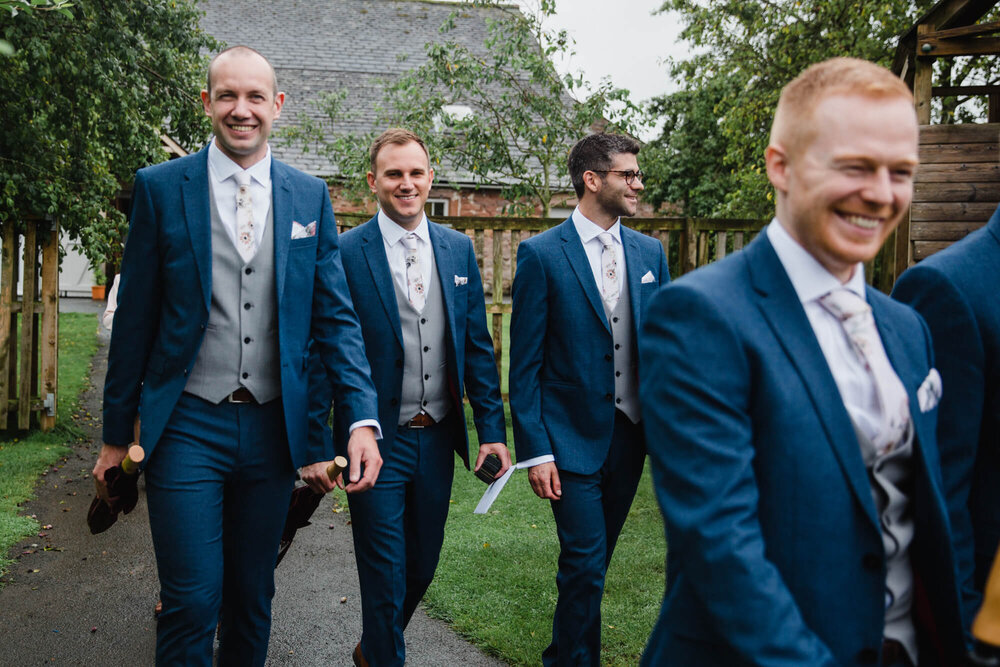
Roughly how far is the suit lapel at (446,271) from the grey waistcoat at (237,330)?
3.41 feet

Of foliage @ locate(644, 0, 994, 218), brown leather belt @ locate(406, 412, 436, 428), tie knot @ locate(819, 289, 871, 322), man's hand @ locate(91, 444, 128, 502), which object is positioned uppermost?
foliage @ locate(644, 0, 994, 218)

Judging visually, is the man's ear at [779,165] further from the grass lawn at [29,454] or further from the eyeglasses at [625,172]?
the grass lawn at [29,454]

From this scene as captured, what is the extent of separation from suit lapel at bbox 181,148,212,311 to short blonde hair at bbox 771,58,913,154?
2095 millimetres

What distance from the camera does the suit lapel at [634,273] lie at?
4.19 m

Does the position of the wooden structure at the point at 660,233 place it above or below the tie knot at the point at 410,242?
above

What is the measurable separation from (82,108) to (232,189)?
6516 mm

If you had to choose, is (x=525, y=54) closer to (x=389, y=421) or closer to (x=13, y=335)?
(x=13, y=335)

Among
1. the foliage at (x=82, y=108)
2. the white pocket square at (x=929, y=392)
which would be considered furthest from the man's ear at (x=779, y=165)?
the foliage at (x=82, y=108)

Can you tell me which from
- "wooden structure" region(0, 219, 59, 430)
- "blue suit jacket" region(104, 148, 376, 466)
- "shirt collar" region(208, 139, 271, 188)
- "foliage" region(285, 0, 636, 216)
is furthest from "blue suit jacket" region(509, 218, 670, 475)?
"foliage" region(285, 0, 636, 216)

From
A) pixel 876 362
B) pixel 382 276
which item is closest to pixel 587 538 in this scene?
pixel 382 276

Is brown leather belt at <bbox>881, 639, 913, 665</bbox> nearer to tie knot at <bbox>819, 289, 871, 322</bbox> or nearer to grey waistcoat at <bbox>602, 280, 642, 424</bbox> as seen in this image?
tie knot at <bbox>819, 289, 871, 322</bbox>

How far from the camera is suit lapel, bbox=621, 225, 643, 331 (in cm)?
419

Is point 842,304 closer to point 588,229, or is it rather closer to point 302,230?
point 302,230

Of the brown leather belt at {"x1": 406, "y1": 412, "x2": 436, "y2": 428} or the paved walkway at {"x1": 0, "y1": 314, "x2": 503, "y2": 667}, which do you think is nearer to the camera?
the brown leather belt at {"x1": 406, "y1": 412, "x2": 436, "y2": 428}
